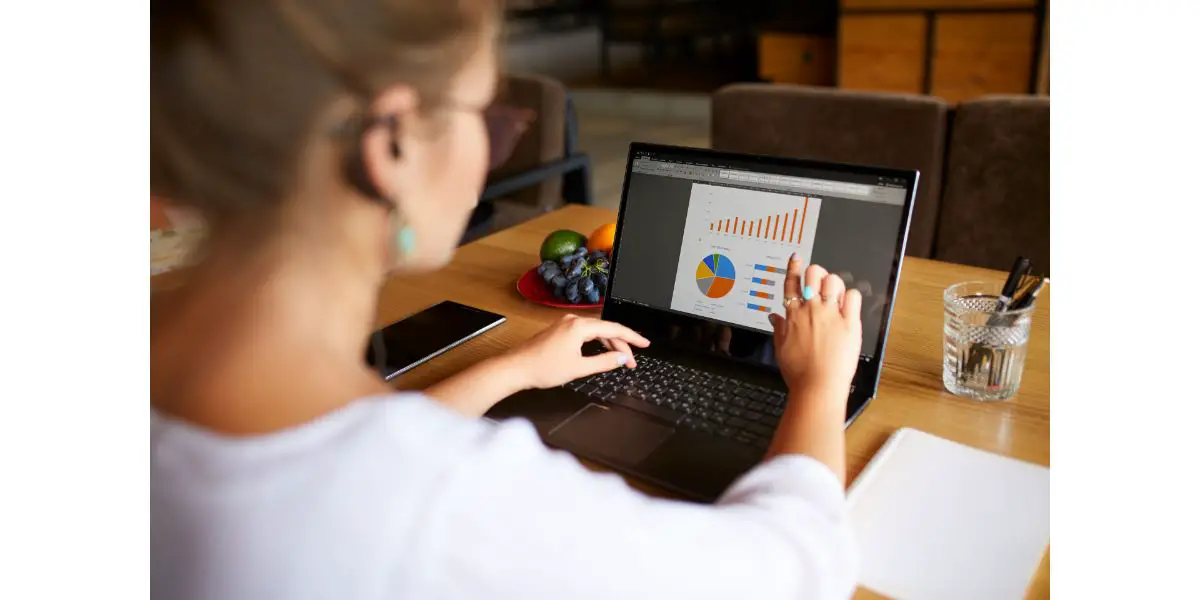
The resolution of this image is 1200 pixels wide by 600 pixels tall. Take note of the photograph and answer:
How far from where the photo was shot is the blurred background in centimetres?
140

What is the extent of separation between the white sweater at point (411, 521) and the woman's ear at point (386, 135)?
11 centimetres

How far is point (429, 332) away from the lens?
0.86m

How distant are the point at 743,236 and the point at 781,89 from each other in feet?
3.39

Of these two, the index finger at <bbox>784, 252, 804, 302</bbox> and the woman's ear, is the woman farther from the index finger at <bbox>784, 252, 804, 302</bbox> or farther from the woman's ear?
the index finger at <bbox>784, 252, 804, 302</bbox>

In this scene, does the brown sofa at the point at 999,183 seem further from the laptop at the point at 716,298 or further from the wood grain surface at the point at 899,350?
the laptop at the point at 716,298

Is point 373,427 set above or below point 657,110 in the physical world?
below

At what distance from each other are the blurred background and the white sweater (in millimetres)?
141

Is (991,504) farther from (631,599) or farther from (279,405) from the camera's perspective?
(279,405)

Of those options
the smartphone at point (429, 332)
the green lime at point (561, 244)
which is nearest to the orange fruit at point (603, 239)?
the green lime at point (561, 244)

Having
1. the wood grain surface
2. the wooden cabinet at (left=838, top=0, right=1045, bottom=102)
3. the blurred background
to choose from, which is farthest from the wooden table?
Result: the wooden cabinet at (left=838, top=0, right=1045, bottom=102)

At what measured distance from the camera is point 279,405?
365 millimetres
